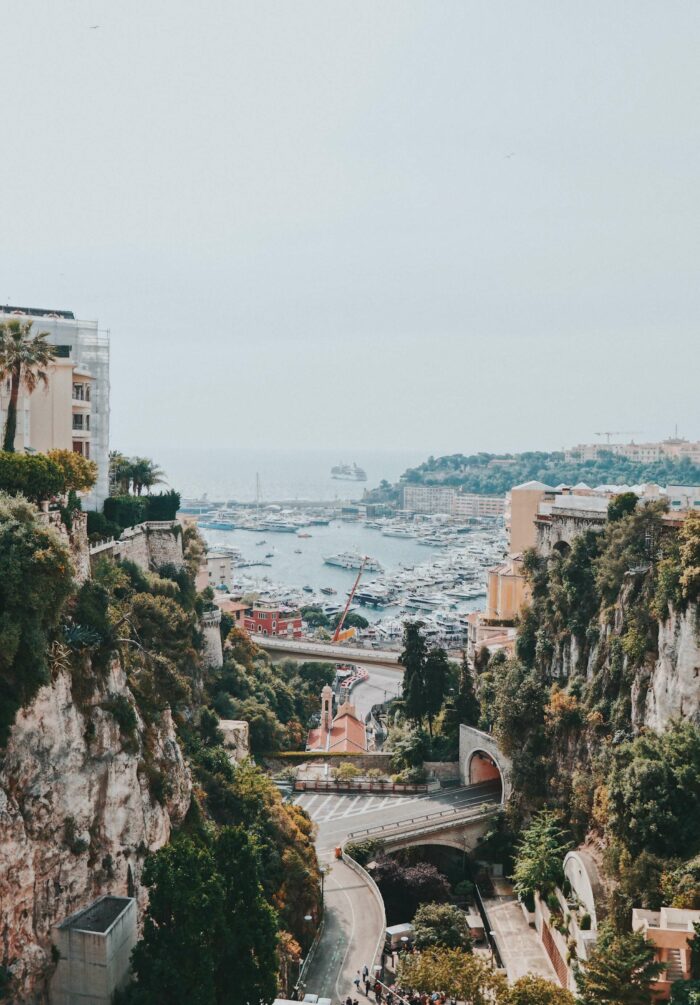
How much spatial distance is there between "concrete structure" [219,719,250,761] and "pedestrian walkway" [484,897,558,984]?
10068 mm

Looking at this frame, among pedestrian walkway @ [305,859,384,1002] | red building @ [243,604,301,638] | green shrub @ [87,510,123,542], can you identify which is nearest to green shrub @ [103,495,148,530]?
green shrub @ [87,510,123,542]

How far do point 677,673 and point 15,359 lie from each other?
21.3 meters

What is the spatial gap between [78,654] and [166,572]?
50.5ft

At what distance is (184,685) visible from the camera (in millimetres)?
27797

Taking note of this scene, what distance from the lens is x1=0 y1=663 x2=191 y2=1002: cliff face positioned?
56.7ft

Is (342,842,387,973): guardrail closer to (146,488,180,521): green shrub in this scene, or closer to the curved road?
the curved road

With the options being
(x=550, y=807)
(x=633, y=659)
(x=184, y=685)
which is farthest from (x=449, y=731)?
(x=184, y=685)

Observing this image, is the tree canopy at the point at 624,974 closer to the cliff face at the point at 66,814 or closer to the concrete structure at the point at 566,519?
the cliff face at the point at 66,814

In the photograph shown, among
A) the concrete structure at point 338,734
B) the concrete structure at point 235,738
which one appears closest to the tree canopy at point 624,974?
the concrete structure at point 235,738

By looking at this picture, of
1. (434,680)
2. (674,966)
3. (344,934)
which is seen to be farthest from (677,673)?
(434,680)

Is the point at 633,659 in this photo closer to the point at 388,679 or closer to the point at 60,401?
the point at 60,401

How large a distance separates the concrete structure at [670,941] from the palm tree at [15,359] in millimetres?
20601

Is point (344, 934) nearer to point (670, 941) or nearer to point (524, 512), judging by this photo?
point (670, 941)

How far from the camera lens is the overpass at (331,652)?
5288 cm
